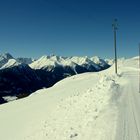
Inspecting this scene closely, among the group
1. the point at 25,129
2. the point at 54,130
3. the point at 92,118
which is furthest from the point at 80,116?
the point at 25,129

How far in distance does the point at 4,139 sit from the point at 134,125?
8.58 metres

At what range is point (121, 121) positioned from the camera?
15914 mm

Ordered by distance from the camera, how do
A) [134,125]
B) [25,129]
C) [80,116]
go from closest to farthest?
1. [134,125]
2. [80,116]
3. [25,129]

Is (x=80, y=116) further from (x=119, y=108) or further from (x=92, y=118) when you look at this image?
(x=119, y=108)

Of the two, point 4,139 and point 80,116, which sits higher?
point 80,116

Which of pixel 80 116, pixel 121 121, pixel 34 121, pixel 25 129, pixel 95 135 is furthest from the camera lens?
pixel 34 121

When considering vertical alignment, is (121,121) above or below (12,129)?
above

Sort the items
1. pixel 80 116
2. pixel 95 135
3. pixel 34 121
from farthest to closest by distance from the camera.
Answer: pixel 34 121, pixel 80 116, pixel 95 135

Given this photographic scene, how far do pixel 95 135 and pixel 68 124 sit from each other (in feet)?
10.8

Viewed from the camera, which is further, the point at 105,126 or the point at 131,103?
the point at 131,103

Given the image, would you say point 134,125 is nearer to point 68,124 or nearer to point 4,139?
point 68,124

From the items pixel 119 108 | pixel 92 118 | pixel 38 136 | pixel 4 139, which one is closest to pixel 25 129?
pixel 4 139

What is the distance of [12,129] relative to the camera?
2069 cm

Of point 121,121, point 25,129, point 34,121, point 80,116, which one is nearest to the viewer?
point 121,121
